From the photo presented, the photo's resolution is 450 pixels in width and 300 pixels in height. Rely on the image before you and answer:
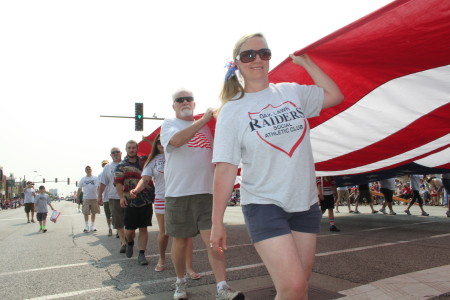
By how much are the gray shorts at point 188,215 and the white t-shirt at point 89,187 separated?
7466 mm

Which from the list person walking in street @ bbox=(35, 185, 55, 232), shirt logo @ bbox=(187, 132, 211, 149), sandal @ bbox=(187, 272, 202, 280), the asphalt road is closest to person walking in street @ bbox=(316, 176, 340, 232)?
the asphalt road

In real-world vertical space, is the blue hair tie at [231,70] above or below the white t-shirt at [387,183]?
above

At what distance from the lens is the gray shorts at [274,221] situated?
1793 mm

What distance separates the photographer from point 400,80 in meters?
3.41

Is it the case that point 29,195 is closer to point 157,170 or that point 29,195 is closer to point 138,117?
point 138,117

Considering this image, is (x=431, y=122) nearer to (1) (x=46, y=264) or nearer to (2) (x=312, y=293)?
(2) (x=312, y=293)

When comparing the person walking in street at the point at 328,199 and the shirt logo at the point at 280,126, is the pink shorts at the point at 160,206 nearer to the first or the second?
the shirt logo at the point at 280,126

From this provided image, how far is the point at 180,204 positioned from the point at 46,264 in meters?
3.34

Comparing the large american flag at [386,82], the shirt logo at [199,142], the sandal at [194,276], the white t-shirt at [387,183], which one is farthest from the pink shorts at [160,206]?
the white t-shirt at [387,183]

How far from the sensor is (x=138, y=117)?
18031 millimetres

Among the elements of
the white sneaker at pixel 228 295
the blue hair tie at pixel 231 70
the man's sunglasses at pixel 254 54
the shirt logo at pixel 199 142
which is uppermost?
the man's sunglasses at pixel 254 54

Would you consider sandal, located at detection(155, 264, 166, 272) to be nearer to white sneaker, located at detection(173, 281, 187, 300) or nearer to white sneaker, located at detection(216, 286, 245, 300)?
white sneaker, located at detection(173, 281, 187, 300)

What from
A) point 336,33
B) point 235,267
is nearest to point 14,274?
point 235,267

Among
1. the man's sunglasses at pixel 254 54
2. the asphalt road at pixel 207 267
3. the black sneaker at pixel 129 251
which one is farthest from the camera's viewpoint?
the black sneaker at pixel 129 251
